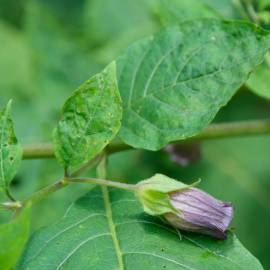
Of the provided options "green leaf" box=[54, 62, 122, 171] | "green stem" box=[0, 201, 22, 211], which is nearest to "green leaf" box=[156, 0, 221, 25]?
"green leaf" box=[54, 62, 122, 171]

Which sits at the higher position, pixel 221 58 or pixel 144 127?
pixel 221 58

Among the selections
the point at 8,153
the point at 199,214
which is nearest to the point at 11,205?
the point at 8,153

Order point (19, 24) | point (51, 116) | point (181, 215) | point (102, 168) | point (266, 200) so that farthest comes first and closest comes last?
point (19, 24)
point (266, 200)
point (51, 116)
point (102, 168)
point (181, 215)

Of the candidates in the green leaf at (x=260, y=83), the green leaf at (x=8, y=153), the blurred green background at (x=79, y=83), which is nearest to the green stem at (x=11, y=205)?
the green leaf at (x=8, y=153)

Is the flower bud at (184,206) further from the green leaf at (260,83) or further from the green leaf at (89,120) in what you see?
the green leaf at (260,83)

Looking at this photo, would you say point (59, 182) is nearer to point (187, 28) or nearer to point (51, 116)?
point (187, 28)

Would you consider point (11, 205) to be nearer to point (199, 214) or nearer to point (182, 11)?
point (199, 214)

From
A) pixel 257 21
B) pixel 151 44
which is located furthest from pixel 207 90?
pixel 257 21

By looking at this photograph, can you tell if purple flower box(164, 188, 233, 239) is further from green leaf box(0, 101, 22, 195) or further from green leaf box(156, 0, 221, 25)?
green leaf box(156, 0, 221, 25)
